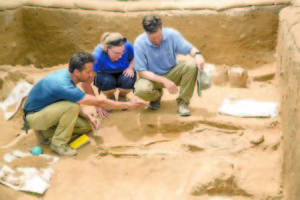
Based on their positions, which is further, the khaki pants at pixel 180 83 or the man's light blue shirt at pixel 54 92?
the khaki pants at pixel 180 83

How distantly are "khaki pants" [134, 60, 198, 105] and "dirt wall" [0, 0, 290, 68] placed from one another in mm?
1476

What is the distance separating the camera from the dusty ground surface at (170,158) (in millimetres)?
2924

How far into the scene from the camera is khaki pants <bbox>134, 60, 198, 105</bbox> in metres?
3.72

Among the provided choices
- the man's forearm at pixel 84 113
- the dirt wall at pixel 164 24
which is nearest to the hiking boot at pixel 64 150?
the man's forearm at pixel 84 113

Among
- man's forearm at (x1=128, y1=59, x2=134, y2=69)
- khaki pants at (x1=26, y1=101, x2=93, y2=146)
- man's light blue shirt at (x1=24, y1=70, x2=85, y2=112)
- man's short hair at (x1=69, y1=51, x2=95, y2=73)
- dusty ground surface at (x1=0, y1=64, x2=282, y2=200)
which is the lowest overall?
dusty ground surface at (x1=0, y1=64, x2=282, y2=200)

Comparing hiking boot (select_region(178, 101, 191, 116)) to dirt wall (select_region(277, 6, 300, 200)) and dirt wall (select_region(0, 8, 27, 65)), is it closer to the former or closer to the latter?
dirt wall (select_region(277, 6, 300, 200))

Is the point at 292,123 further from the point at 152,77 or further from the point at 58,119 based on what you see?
the point at 58,119

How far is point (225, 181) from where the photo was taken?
288 centimetres

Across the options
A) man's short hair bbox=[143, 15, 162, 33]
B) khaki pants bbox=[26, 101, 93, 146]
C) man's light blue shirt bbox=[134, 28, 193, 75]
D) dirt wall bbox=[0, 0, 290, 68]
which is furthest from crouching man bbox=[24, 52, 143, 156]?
dirt wall bbox=[0, 0, 290, 68]

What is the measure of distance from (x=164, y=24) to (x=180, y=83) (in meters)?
1.53

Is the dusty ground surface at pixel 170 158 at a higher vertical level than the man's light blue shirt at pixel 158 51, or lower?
lower

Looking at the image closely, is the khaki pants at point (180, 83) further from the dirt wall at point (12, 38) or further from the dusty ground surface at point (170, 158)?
the dirt wall at point (12, 38)

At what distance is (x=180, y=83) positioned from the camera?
388 centimetres

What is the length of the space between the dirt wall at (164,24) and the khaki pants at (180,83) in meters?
1.48
